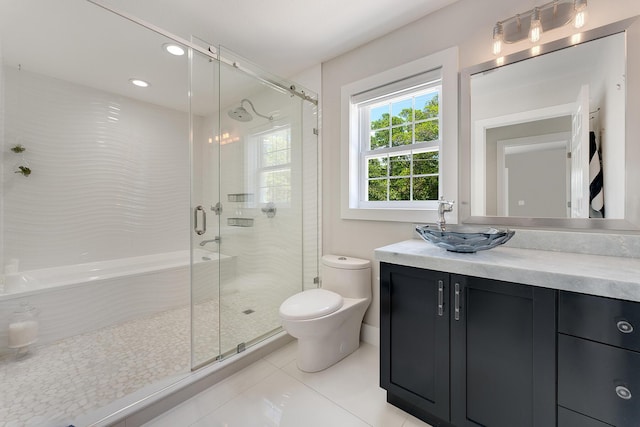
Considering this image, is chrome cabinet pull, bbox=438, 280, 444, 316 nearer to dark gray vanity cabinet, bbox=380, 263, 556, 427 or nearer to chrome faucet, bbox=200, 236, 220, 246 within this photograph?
dark gray vanity cabinet, bbox=380, 263, 556, 427

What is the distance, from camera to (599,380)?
0.87 m

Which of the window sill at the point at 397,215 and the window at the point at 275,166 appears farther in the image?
the window at the point at 275,166

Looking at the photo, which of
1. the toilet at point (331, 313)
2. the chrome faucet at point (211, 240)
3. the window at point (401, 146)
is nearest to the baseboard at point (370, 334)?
the toilet at point (331, 313)

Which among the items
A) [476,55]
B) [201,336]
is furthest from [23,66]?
[476,55]

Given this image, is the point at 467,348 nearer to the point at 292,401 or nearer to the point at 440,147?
the point at 292,401

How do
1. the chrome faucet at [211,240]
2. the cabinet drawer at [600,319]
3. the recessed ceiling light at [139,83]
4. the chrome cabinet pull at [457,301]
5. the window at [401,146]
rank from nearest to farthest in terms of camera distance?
the cabinet drawer at [600,319], the chrome cabinet pull at [457,301], the chrome faucet at [211,240], the window at [401,146], the recessed ceiling light at [139,83]

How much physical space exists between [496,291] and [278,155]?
1.86 m

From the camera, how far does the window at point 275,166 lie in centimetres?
220

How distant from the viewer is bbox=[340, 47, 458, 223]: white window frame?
1.70 metres

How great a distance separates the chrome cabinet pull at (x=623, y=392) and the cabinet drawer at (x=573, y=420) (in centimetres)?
12

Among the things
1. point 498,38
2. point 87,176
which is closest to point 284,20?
point 498,38

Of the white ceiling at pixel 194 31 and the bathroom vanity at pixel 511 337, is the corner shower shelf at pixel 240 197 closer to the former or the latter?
the white ceiling at pixel 194 31

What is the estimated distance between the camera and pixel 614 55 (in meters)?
1.25

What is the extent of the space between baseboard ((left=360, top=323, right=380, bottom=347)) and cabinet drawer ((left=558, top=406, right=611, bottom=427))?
122 centimetres
